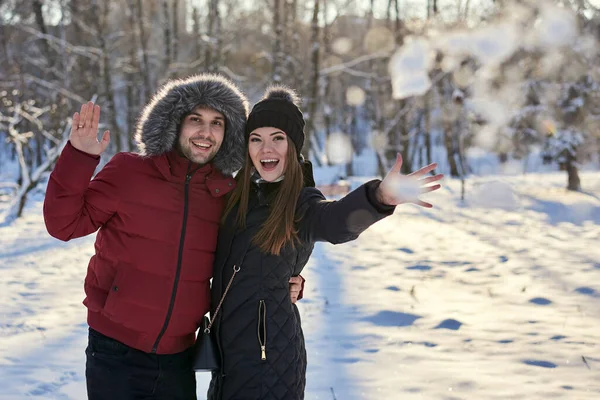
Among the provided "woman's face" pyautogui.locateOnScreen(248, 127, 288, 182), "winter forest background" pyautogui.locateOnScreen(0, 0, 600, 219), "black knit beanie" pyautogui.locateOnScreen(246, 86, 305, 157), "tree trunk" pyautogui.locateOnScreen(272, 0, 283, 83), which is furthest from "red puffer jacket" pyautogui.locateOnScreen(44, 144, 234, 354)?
"tree trunk" pyautogui.locateOnScreen(272, 0, 283, 83)

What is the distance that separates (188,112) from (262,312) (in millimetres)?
978

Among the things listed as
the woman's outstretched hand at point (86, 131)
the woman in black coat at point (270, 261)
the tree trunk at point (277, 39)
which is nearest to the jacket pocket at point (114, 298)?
the woman in black coat at point (270, 261)

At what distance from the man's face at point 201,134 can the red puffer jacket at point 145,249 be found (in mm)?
125

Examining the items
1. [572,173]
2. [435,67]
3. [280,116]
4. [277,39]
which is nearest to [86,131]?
[280,116]

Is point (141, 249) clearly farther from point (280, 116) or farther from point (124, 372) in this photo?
point (280, 116)

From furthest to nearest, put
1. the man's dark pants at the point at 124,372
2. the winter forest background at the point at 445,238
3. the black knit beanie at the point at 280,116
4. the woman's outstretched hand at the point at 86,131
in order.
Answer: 1. the winter forest background at the point at 445,238
2. the black knit beanie at the point at 280,116
3. the man's dark pants at the point at 124,372
4. the woman's outstretched hand at the point at 86,131

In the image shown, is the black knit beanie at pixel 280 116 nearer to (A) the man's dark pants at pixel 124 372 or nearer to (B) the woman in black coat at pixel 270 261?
(B) the woman in black coat at pixel 270 261

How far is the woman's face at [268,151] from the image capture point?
7.57 ft

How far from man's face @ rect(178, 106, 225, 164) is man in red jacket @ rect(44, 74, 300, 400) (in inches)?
1.3

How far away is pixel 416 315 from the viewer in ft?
17.7

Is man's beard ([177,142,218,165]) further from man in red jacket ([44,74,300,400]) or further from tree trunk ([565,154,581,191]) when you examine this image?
tree trunk ([565,154,581,191])

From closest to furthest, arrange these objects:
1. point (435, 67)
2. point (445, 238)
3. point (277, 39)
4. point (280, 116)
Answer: point (280, 116), point (445, 238), point (277, 39), point (435, 67)

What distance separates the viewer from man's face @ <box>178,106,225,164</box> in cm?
242

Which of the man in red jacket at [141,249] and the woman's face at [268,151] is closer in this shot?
the man in red jacket at [141,249]
